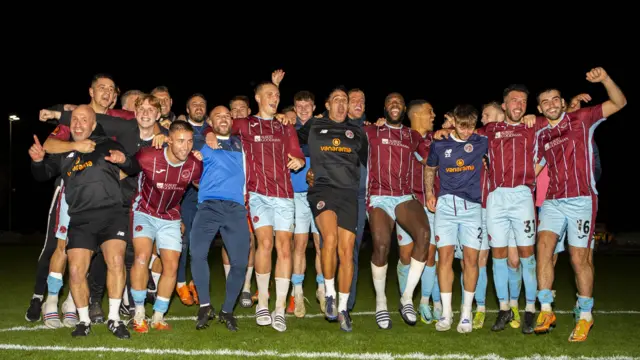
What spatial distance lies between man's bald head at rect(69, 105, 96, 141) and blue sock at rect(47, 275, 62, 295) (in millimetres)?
1721

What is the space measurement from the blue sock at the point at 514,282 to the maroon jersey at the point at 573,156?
3.71 ft

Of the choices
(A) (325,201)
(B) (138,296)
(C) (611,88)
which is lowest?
(B) (138,296)

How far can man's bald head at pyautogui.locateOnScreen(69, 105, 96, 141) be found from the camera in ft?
23.4

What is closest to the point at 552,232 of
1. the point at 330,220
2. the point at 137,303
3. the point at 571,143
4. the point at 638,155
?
the point at 571,143

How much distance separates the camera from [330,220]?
772cm

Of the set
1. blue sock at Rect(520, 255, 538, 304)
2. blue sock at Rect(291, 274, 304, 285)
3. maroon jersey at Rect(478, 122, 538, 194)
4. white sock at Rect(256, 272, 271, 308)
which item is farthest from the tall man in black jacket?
blue sock at Rect(520, 255, 538, 304)

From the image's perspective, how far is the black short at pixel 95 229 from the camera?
271 inches

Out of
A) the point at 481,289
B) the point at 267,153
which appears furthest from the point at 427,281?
the point at 267,153

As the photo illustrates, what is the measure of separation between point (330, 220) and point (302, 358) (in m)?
2.22

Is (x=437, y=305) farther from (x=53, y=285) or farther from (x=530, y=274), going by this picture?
(x=53, y=285)

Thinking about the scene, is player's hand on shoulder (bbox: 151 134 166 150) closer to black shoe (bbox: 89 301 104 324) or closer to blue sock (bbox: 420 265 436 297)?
black shoe (bbox: 89 301 104 324)

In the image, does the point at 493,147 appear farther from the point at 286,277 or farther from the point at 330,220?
the point at 286,277

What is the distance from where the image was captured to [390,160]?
8.29 metres

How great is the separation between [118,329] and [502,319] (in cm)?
415
